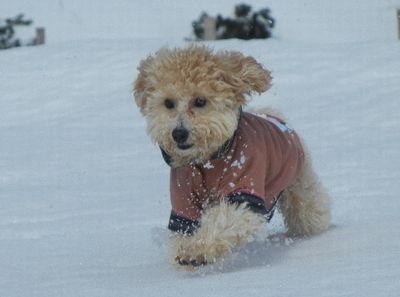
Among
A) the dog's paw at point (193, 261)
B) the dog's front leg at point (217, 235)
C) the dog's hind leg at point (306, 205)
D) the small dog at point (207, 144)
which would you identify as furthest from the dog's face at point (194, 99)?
the dog's hind leg at point (306, 205)

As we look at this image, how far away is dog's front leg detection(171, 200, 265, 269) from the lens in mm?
5066

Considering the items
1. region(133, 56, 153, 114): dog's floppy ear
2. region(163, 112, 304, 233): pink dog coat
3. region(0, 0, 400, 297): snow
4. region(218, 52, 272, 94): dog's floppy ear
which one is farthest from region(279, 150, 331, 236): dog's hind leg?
region(133, 56, 153, 114): dog's floppy ear

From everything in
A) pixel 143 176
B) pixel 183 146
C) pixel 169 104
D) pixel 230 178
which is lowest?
pixel 143 176

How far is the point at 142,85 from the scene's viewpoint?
5473mm

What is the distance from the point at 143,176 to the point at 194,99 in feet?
12.4

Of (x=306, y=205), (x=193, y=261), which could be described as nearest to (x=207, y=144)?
(x=193, y=261)

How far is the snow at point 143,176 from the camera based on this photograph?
4891 mm

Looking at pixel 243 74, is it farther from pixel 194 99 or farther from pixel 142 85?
pixel 142 85

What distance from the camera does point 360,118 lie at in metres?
11.0

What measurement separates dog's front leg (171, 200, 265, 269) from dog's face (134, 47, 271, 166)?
10.4 inches

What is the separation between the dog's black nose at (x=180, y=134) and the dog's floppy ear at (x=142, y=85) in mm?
328

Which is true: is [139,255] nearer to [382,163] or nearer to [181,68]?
[181,68]

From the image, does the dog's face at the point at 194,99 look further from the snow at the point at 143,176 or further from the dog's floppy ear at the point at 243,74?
the snow at the point at 143,176

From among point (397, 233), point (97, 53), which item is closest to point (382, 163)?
point (397, 233)
